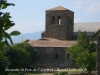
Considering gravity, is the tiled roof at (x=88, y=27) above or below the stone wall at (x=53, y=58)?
above

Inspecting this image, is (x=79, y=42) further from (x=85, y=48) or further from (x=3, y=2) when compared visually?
(x=3, y=2)

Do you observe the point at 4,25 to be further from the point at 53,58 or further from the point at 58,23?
the point at 58,23

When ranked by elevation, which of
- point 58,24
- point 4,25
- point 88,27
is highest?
point 4,25

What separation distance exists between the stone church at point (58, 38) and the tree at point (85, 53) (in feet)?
21.4

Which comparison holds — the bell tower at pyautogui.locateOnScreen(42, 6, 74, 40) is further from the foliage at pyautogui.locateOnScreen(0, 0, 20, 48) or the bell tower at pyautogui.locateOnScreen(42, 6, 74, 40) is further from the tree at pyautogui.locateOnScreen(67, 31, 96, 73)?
the foliage at pyautogui.locateOnScreen(0, 0, 20, 48)

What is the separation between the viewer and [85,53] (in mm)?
32156

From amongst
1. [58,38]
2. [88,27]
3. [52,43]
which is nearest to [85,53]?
[52,43]

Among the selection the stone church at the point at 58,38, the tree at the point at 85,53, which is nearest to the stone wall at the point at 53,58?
the stone church at the point at 58,38

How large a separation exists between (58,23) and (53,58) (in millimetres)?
6147

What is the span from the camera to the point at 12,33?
69.7 inches

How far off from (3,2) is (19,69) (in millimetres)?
33774

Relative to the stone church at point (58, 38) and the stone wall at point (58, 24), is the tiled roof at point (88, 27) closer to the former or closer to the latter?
the stone church at point (58, 38)

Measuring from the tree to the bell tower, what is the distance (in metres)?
10.9

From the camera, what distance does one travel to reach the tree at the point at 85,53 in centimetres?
3175
